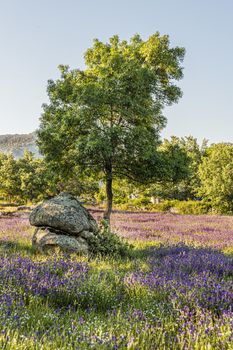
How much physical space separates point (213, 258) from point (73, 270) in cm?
291

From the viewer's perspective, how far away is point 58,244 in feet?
22.3

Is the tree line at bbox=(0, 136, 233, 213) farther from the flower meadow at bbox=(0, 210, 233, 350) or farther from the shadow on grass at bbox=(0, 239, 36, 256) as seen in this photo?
the flower meadow at bbox=(0, 210, 233, 350)

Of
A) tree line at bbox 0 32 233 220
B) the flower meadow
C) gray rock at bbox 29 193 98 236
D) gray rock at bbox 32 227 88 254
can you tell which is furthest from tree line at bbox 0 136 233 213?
the flower meadow

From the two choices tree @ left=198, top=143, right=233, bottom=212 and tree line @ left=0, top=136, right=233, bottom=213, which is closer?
tree line @ left=0, top=136, right=233, bottom=213

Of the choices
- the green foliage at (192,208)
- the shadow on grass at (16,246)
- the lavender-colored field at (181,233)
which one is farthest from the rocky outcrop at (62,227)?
the green foliage at (192,208)


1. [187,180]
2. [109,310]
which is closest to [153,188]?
[187,180]

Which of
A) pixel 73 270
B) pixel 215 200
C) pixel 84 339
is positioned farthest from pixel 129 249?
pixel 215 200

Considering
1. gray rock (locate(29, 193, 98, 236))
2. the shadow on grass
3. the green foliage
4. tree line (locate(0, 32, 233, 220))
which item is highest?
tree line (locate(0, 32, 233, 220))

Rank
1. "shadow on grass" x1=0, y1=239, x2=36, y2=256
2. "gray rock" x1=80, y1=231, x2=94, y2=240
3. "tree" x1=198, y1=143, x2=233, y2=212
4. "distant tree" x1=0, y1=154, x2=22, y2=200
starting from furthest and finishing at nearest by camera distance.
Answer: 1. "distant tree" x1=0, y1=154, x2=22, y2=200
2. "tree" x1=198, y1=143, x2=233, y2=212
3. "gray rock" x1=80, y1=231, x2=94, y2=240
4. "shadow on grass" x1=0, y1=239, x2=36, y2=256

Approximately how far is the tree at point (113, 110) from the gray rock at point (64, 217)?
1474 millimetres

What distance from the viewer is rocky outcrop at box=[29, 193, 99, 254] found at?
271 inches

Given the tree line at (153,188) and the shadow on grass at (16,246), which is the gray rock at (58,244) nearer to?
the shadow on grass at (16,246)

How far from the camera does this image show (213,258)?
20.0 ft

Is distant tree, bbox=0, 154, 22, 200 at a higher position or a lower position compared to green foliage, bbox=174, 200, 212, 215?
higher
